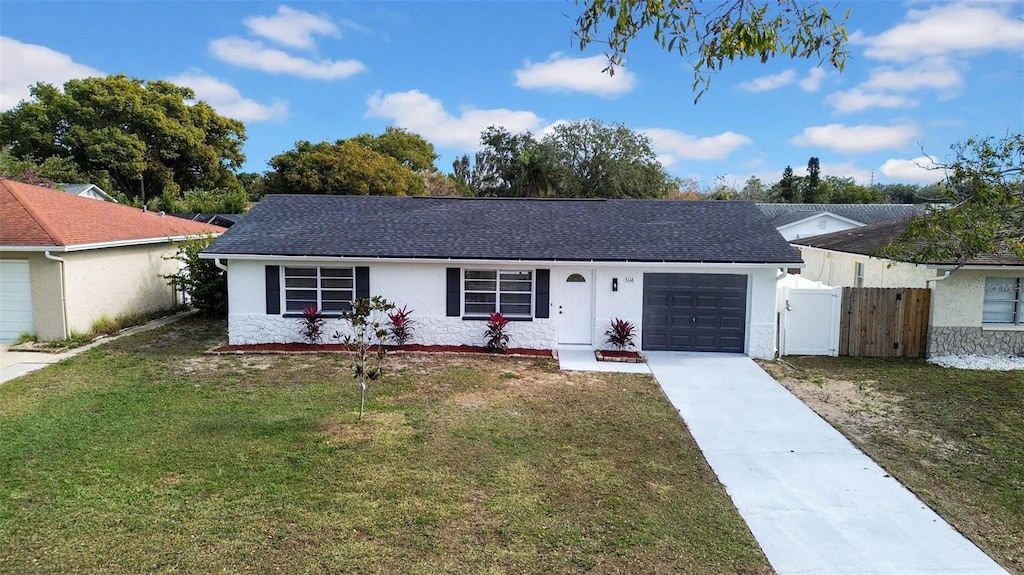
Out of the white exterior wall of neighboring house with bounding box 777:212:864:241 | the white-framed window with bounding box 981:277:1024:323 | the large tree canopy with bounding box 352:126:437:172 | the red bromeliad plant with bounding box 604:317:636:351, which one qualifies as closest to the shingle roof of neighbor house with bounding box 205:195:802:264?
the red bromeliad plant with bounding box 604:317:636:351

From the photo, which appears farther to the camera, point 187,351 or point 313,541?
point 187,351

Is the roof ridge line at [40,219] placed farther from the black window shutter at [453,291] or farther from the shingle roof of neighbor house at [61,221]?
the black window shutter at [453,291]

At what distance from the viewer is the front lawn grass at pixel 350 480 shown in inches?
203

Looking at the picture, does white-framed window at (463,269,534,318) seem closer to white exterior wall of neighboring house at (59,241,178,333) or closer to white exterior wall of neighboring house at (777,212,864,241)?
white exterior wall of neighboring house at (59,241,178,333)

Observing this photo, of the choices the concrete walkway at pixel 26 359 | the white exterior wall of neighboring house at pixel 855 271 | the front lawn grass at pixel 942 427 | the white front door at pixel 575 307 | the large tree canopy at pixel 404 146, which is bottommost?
the front lawn grass at pixel 942 427

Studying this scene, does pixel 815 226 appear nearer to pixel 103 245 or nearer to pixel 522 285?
pixel 522 285

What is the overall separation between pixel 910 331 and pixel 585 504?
11.7 meters

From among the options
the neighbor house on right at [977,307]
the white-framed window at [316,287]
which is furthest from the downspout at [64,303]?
the neighbor house on right at [977,307]

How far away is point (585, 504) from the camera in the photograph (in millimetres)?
6203

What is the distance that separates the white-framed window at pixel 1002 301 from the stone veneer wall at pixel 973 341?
1.05 ft

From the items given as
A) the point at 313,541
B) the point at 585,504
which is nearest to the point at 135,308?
the point at 313,541

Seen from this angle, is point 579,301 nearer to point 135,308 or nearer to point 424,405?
point 424,405

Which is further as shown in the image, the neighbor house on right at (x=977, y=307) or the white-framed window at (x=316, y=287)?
the white-framed window at (x=316, y=287)

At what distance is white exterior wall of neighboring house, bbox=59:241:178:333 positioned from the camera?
14070 mm
